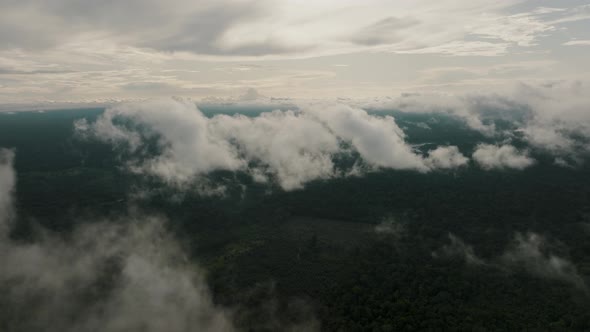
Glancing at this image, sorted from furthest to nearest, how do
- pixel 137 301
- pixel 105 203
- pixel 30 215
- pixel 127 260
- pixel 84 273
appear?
pixel 105 203, pixel 30 215, pixel 127 260, pixel 84 273, pixel 137 301

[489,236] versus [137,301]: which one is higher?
[137,301]

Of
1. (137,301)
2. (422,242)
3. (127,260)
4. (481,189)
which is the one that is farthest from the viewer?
(481,189)

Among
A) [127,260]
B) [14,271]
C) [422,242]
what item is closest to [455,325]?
[422,242]

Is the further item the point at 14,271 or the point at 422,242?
the point at 422,242

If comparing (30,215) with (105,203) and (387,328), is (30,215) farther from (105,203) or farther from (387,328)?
(387,328)

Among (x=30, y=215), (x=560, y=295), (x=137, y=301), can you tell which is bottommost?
(x=560, y=295)

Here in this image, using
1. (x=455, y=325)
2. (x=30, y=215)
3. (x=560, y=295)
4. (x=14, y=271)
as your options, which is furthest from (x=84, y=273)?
(x=560, y=295)

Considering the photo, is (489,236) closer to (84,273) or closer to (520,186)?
(520,186)
